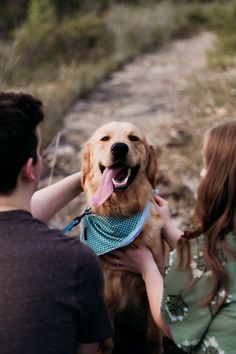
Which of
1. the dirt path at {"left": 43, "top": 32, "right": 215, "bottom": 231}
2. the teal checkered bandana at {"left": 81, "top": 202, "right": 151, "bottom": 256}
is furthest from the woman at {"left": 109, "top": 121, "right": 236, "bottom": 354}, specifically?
the dirt path at {"left": 43, "top": 32, "right": 215, "bottom": 231}

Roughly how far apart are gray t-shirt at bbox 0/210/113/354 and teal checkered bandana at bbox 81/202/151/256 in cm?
109

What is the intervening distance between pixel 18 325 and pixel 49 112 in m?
5.13

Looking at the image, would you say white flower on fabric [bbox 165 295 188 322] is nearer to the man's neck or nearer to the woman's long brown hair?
the woman's long brown hair

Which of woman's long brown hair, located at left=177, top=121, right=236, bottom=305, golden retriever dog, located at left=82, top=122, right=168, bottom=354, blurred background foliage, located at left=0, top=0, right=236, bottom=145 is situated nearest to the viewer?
woman's long brown hair, located at left=177, top=121, right=236, bottom=305

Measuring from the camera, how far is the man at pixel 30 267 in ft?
5.00

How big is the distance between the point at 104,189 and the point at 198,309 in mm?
1095

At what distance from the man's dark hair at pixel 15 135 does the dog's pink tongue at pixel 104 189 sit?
3.70 feet

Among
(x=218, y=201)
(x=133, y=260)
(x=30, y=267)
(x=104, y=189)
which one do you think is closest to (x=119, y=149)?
(x=104, y=189)

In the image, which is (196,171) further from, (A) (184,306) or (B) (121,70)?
(B) (121,70)

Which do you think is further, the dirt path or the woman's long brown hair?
the dirt path

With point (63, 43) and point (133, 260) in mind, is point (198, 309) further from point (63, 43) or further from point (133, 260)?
point (63, 43)

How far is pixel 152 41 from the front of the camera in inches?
522

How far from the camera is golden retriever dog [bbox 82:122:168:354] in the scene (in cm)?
283

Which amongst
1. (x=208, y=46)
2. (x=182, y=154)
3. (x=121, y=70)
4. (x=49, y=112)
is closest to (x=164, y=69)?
(x=121, y=70)
